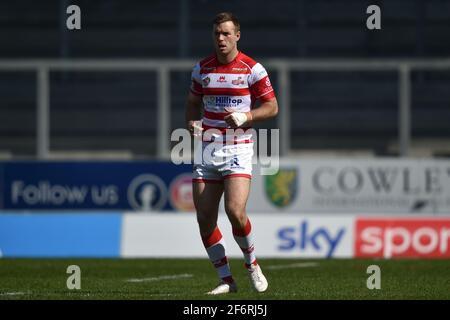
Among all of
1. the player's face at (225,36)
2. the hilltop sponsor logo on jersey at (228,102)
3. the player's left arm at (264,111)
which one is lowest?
the player's left arm at (264,111)

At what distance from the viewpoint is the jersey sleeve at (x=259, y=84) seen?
376 inches

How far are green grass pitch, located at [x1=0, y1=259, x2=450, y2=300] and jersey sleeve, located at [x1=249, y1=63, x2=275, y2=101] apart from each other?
1657 millimetres

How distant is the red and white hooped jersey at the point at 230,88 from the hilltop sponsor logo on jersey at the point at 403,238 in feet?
21.7

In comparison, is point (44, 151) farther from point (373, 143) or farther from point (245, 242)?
point (245, 242)

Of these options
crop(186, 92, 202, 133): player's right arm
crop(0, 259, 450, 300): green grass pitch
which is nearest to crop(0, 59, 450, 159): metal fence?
crop(0, 259, 450, 300): green grass pitch

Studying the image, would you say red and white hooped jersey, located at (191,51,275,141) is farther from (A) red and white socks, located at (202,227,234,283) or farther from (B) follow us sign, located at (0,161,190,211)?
(B) follow us sign, located at (0,161,190,211)

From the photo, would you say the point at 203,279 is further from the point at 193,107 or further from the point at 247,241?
the point at 193,107

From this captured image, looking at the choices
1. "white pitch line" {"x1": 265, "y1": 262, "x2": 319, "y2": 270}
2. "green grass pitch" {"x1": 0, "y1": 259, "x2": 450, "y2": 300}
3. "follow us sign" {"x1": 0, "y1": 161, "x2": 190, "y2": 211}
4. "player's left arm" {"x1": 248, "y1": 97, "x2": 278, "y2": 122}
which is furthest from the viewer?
"follow us sign" {"x1": 0, "y1": 161, "x2": 190, "y2": 211}

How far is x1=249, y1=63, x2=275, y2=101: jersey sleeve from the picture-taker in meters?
9.55

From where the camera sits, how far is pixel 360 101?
67.1 ft

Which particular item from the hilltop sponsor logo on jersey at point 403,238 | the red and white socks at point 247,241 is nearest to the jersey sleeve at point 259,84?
the red and white socks at point 247,241

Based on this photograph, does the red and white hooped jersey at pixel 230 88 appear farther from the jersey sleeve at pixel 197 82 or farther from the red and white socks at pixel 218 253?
the red and white socks at pixel 218 253
